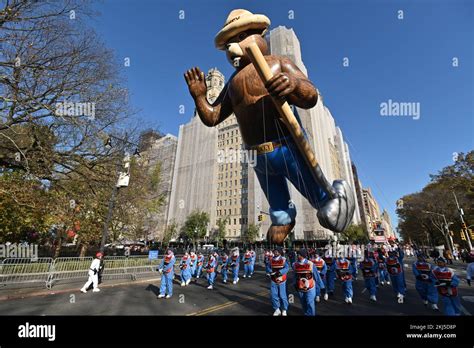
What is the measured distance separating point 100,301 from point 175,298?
2155 mm

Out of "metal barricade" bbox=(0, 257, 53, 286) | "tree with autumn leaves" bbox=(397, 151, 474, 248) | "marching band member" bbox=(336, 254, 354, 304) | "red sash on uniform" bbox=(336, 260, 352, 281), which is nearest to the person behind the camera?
"marching band member" bbox=(336, 254, 354, 304)

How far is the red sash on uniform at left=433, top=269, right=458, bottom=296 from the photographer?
5.34 m

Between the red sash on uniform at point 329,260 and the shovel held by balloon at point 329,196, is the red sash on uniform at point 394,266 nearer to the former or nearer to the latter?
the red sash on uniform at point 329,260

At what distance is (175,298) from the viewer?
8.02 metres

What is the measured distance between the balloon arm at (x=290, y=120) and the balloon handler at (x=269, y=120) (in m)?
0.02

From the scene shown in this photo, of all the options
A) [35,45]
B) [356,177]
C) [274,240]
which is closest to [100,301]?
[274,240]

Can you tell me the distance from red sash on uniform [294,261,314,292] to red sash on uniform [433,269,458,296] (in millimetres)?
2782

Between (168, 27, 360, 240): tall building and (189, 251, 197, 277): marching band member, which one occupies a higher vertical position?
(168, 27, 360, 240): tall building

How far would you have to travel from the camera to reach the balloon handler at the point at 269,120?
5.98 metres

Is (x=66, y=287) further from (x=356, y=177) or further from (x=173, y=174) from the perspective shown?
(x=356, y=177)

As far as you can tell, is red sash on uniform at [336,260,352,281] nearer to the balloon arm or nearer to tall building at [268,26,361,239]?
the balloon arm

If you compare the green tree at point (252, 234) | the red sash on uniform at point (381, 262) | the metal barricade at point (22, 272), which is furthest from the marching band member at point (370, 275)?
the green tree at point (252, 234)

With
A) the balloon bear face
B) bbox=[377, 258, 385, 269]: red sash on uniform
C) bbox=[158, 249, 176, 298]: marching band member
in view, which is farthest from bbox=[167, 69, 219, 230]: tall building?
the balloon bear face
